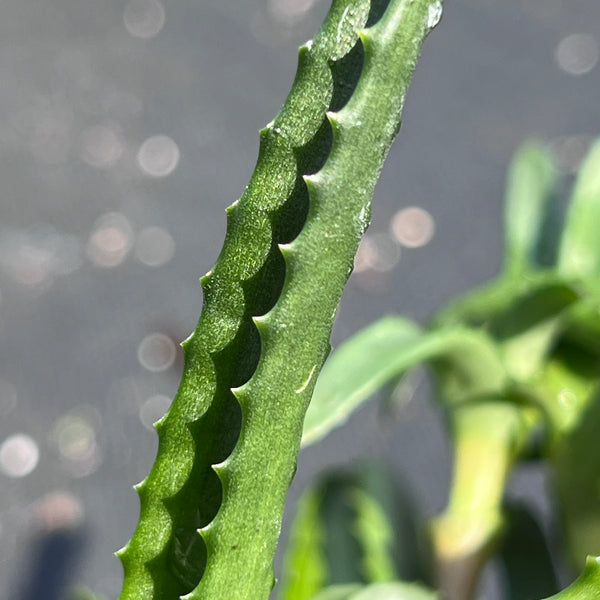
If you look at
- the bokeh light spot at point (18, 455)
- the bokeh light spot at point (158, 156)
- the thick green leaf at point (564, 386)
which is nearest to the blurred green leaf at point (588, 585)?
the thick green leaf at point (564, 386)

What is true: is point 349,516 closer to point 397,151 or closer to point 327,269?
point 327,269

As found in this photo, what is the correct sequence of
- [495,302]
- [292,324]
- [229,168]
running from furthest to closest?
[229,168], [495,302], [292,324]

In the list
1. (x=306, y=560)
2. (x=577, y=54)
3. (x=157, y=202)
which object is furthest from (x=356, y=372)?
(x=577, y=54)

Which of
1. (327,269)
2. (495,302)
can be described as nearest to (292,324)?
(327,269)

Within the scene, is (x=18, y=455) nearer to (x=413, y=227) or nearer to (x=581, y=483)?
(x=413, y=227)

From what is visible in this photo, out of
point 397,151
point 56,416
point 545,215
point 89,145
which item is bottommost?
point 545,215

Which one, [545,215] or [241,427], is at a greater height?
[545,215]

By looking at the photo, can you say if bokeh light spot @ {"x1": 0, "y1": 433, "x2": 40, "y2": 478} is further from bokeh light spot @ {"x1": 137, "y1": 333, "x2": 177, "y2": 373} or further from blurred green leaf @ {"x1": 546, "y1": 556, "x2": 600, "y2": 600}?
blurred green leaf @ {"x1": 546, "y1": 556, "x2": 600, "y2": 600}
